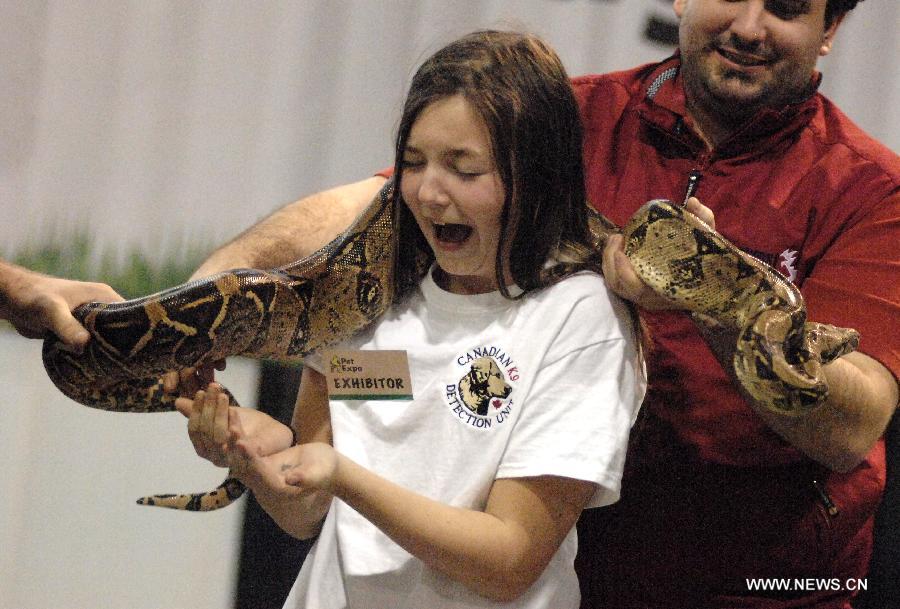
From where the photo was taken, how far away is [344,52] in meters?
2.66

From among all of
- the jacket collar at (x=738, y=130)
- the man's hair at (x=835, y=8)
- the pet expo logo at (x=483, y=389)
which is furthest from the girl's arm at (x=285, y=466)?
the man's hair at (x=835, y=8)

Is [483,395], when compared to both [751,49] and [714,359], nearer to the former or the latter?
[714,359]

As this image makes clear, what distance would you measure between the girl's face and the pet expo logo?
143 millimetres

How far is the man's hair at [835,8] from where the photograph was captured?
6.09ft

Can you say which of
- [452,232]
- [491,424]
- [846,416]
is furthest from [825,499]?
[452,232]

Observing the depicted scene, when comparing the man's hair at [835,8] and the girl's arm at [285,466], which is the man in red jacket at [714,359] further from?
the girl's arm at [285,466]

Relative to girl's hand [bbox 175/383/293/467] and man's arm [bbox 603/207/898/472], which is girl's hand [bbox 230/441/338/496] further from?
man's arm [bbox 603/207/898/472]

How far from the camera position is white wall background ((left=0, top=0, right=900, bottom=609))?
260cm

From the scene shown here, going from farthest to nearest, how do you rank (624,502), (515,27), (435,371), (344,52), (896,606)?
(344,52)
(896,606)
(624,502)
(515,27)
(435,371)

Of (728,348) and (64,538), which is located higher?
(728,348)

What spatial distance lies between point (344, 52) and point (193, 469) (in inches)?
48.0

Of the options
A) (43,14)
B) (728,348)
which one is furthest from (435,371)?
(43,14)

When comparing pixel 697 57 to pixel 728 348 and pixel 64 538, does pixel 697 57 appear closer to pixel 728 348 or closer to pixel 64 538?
pixel 728 348

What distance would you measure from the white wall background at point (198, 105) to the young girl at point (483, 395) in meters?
1.20
